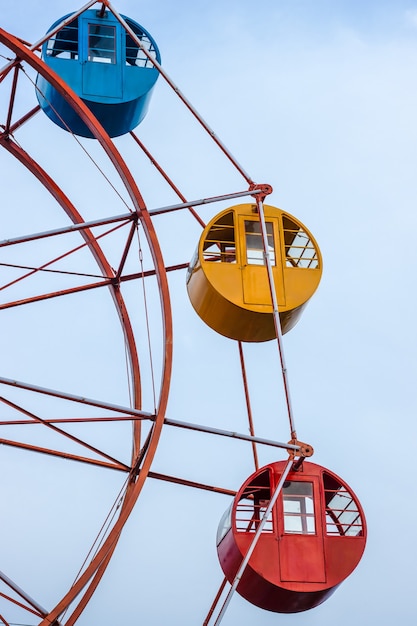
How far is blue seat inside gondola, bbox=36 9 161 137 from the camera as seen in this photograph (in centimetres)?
2502

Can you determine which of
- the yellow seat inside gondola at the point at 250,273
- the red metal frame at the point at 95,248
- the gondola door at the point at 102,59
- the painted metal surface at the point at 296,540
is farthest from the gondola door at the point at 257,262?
the gondola door at the point at 102,59

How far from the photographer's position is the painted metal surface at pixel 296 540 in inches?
856

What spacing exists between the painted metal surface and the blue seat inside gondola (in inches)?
329

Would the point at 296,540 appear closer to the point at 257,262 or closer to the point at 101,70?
the point at 257,262

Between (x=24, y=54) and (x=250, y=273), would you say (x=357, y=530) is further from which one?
(x=24, y=54)

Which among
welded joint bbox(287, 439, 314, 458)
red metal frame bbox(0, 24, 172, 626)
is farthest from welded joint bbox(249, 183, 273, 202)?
welded joint bbox(287, 439, 314, 458)

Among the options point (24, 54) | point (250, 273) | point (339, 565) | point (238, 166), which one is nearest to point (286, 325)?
point (250, 273)

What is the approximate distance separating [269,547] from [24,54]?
1030 centimetres

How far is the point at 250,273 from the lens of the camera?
2392 centimetres

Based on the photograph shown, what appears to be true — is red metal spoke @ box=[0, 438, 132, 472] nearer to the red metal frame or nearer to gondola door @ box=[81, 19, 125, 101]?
the red metal frame

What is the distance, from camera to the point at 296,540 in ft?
72.3

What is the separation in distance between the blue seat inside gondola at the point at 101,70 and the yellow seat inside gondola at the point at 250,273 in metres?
3.25

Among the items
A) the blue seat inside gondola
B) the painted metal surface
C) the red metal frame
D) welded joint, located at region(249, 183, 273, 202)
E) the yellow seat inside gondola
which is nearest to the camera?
the red metal frame

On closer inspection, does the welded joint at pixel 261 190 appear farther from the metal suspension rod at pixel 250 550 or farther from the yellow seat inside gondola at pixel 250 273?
the metal suspension rod at pixel 250 550
